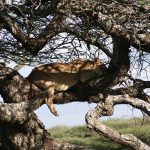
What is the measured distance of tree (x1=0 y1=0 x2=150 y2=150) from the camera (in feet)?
22.6

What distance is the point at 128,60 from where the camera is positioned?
25.0ft

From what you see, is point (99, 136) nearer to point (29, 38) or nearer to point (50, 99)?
point (50, 99)

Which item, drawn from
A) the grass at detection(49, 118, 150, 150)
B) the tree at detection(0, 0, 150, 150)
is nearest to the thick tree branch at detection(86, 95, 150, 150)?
the tree at detection(0, 0, 150, 150)

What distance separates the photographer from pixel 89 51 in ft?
27.2

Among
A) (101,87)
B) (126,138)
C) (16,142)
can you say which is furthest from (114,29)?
(16,142)

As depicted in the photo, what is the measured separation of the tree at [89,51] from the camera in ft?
22.6

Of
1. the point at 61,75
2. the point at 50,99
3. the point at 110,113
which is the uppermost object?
the point at 61,75

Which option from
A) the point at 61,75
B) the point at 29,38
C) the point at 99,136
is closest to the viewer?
the point at 29,38

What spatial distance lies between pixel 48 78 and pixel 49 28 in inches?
27.9

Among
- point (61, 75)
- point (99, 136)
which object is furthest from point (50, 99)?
point (99, 136)

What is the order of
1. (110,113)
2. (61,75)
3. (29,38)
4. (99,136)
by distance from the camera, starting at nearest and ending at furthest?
(110,113)
(29,38)
(61,75)
(99,136)

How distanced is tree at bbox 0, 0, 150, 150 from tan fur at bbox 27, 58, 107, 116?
0.11 metres

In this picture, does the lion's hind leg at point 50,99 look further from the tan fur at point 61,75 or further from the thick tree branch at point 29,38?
the thick tree branch at point 29,38

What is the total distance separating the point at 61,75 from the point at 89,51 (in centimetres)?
71
